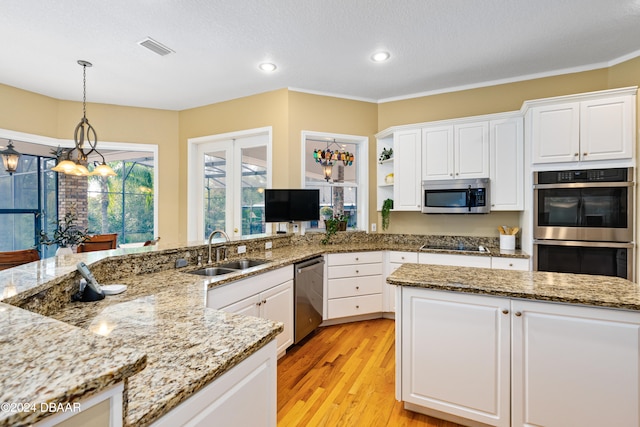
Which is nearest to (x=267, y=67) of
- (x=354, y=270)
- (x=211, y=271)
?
(x=211, y=271)

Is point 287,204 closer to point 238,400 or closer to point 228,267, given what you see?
point 228,267

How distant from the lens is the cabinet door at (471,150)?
346 cm

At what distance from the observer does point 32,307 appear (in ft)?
3.99

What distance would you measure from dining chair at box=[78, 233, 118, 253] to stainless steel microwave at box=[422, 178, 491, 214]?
403 cm

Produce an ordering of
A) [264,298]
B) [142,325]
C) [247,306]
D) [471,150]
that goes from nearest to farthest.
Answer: [142,325], [247,306], [264,298], [471,150]

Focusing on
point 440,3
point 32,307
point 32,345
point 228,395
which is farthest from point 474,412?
point 440,3

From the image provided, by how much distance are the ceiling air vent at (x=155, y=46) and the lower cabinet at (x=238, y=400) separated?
2.93 metres

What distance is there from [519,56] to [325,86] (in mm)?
2074

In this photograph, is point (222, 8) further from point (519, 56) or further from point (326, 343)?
point (326, 343)

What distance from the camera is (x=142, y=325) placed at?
1.21 metres

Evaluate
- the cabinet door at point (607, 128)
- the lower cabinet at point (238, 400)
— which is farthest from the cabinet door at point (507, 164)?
the lower cabinet at point (238, 400)

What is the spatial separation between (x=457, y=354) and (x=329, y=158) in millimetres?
2842

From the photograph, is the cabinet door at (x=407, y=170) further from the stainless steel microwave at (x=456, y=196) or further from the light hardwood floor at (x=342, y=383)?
the light hardwood floor at (x=342, y=383)

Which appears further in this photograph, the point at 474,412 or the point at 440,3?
the point at 440,3
